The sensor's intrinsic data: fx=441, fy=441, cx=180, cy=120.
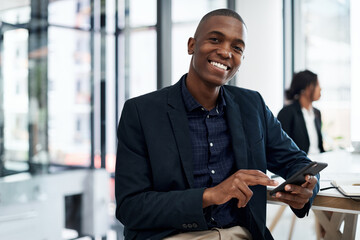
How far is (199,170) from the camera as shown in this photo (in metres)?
1.45

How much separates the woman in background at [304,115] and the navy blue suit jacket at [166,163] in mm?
2290

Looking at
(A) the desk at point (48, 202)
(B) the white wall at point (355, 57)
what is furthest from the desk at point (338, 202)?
(B) the white wall at point (355, 57)

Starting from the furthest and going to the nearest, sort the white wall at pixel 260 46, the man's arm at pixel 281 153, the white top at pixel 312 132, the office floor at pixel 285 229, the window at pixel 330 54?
the window at pixel 330 54 → the white wall at pixel 260 46 → the white top at pixel 312 132 → the office floor at pixel 285 229 → the man's arm at pixel 281 153

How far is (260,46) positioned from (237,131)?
3.38m

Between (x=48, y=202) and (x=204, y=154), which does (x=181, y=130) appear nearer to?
(x=204, y=154)

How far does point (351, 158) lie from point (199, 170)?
1.78m

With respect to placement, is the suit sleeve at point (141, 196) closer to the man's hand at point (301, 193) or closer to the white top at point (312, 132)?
the man's hand at point (301, 193)

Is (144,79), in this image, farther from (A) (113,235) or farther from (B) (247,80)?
(B) (247,80)

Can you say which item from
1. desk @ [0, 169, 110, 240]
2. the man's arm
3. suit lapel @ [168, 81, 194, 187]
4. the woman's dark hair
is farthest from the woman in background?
suit lapel @ [168, 81, 194, 187]

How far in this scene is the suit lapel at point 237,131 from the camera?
147cm

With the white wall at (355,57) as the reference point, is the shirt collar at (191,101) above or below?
below

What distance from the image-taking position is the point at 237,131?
1.51 meters

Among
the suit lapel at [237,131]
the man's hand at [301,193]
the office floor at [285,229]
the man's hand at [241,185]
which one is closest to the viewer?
the man's hand at [241,185]


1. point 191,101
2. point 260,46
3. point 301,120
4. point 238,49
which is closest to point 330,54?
point 260,46
